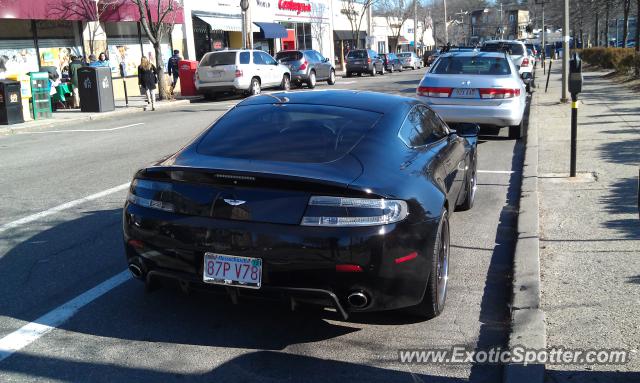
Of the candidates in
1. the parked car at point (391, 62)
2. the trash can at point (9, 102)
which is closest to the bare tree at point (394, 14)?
the parked car at point (391, 62)

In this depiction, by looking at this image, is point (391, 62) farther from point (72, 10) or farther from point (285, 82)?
point (72, 10)

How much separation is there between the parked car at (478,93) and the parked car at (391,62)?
115 feet

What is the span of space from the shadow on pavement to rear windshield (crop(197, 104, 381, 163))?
131cm

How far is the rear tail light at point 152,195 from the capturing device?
13.4 ft

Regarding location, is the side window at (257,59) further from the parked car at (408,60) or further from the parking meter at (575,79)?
the parked car at (408,60)

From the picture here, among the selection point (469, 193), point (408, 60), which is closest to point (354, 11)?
point (408, 60)

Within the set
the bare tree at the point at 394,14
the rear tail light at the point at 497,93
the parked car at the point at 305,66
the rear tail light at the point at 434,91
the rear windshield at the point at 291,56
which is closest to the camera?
the rear tail light at the point at 497,93

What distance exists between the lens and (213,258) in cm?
385

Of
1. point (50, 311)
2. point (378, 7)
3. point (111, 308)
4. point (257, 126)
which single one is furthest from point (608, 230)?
point (378, 7)

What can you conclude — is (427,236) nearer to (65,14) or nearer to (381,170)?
(381,170)

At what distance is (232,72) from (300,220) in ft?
66.8

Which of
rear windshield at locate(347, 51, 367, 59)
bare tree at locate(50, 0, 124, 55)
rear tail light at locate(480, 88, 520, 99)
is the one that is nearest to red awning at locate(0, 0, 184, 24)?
bare tree at locate(50, 0, 124, 55)

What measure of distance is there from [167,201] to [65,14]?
21.8 meters

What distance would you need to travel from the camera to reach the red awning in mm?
20922
